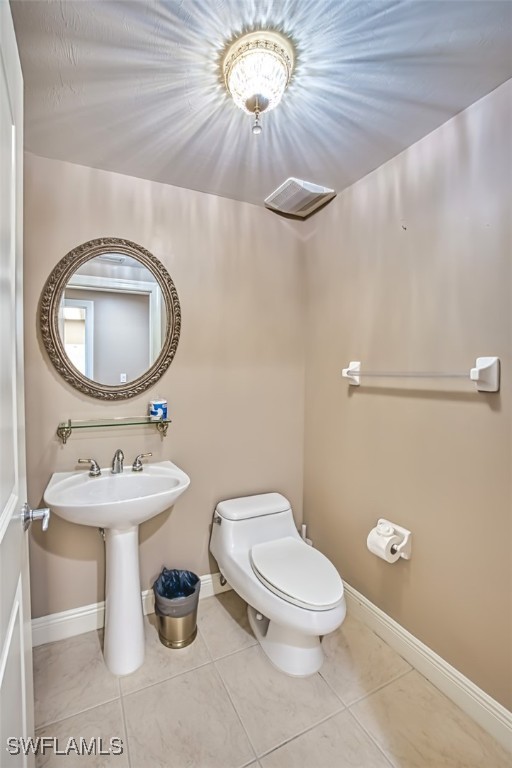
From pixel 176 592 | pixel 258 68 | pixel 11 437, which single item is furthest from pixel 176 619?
pixel 258 68

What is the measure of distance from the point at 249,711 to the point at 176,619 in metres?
0.48

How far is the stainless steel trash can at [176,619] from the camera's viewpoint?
5.54 ft

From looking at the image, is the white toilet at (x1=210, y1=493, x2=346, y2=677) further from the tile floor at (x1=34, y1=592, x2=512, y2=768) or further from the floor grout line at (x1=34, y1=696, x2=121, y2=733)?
the floor grout line at (x1=34, y1=696, x2=121, y2=733)

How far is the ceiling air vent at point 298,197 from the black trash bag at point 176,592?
209cm

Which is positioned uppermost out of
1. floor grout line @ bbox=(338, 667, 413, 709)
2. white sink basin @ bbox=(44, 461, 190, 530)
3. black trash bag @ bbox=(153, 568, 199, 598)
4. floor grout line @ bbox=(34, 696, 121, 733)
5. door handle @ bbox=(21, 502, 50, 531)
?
door handle @ bbox=(21, 502, 50, 531)

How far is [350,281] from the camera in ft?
6.40

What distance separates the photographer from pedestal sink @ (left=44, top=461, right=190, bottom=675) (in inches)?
57.9

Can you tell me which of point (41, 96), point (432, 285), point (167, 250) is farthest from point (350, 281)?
point (41, 96)

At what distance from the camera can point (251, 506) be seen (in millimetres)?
1989

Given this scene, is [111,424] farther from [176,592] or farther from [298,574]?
[298,574]

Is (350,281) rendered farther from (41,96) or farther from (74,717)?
(74,717)

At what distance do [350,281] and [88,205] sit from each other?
4.47 feet

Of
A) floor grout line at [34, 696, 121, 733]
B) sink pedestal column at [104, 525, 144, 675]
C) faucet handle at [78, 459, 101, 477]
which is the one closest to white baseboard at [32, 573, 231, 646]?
sink pedestal column at [104, 525, 144, 675]

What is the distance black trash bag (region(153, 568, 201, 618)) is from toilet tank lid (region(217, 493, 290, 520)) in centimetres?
36
